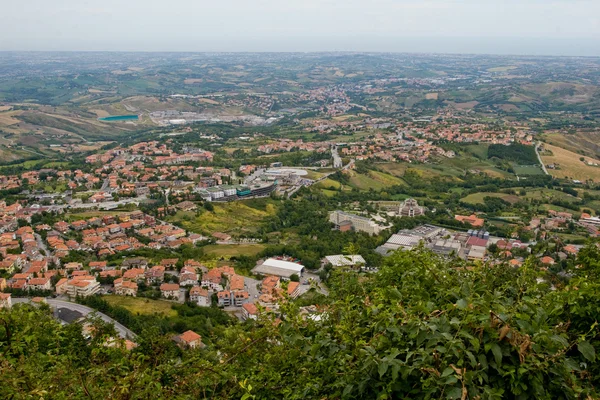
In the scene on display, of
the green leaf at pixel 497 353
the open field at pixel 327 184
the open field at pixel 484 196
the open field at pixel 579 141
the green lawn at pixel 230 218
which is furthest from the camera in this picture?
the open field at pixel 579 141

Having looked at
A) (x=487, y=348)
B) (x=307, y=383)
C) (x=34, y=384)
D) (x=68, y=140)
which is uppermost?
(x=487, y=348)

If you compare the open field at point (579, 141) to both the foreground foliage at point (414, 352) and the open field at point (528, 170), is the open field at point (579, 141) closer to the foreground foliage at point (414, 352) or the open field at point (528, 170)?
the open field at point (528, 170)

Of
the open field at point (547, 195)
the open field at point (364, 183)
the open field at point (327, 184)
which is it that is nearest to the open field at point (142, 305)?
the open field at point (327, 184)

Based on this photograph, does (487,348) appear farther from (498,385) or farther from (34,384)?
(34,384)

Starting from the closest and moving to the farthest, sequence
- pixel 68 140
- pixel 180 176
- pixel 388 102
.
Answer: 1. pixel 180 176
2. pixel 68 140
3. pixel 388 102

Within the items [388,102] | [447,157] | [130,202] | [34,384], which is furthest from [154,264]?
[388,102]

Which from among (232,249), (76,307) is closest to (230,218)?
(232,249)

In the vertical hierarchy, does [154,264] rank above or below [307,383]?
below
